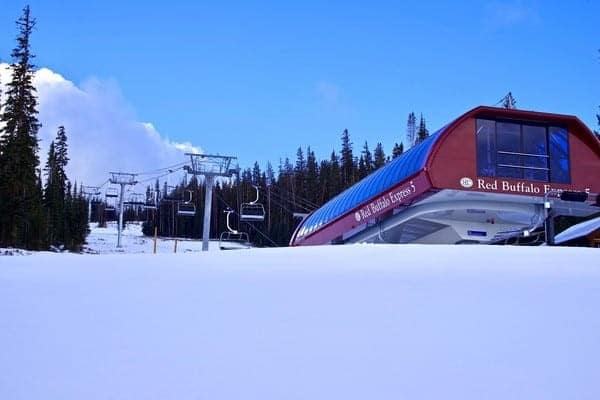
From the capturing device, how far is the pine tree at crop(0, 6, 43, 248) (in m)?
36.1

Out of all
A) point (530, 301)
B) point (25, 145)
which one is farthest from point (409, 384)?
point (25, 145)

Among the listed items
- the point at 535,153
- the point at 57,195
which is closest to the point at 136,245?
the point at 57,195

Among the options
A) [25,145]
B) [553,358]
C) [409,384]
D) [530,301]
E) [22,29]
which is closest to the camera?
[409,384]

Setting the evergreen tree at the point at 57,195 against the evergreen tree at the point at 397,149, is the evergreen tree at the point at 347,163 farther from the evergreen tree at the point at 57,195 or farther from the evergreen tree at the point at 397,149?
the evergreen tree at the point at 57,195

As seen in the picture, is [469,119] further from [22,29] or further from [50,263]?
[22,29]

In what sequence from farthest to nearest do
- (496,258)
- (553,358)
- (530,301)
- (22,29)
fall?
(22,29) < (496,258) < (530,301) < (553,358)

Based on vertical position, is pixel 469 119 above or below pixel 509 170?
above

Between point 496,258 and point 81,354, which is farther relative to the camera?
point 496,258

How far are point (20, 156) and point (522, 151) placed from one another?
32626 mm

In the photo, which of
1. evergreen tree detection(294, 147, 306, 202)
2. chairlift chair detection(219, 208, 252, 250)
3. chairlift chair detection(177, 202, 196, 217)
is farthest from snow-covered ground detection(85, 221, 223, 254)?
evergreen tree detection(294, 147, 306, 202)

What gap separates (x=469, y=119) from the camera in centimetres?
1727

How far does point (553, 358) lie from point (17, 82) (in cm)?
4298

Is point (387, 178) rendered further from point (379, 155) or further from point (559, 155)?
point (379, 155)

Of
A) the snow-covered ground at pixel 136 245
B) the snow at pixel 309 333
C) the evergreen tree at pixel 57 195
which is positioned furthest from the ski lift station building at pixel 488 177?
the evergreen tree at pixel 57 195
